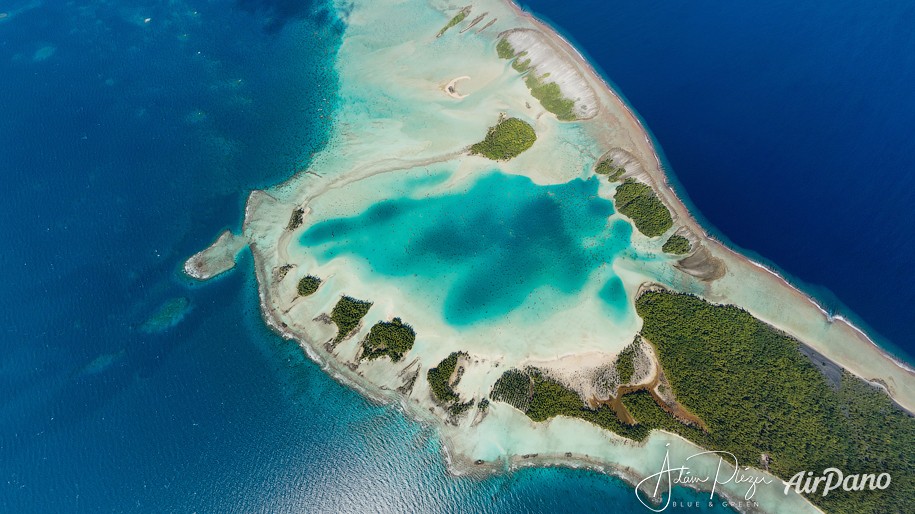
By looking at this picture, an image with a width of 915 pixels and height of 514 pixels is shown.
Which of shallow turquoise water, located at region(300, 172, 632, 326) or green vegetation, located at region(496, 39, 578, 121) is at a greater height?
green vegetation, located at region(496, 39, 578, 121)

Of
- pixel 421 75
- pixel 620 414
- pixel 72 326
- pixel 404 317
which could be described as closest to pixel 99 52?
pixel 72 326

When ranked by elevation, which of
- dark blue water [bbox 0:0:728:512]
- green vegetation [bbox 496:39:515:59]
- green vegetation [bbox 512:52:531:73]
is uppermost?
green vegetation [bbox 496:39:515:59]

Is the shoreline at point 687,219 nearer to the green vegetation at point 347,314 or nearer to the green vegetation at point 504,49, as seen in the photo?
the green vegetation at point 504,49

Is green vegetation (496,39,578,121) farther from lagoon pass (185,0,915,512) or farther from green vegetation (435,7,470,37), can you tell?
green vegetation (435,7,470,37)

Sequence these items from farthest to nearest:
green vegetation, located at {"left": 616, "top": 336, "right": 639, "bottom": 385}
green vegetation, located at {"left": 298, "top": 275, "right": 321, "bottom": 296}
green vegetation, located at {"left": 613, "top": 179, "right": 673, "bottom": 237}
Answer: green vegetation, located at {"left": 613, "top": 179, "right": 673, "bottom": 237}
green vegetation, located at {"left": 298, "top": 275, "right": 321, "bottom": 296}
green vegetation, located at {"left": 616, "top": 336, "right": 639, "bottom": 385}

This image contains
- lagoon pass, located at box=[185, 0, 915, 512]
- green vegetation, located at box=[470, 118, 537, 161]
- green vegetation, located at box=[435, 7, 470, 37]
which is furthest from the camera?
green vegetation, located at box=[435, 7, 470, 37]

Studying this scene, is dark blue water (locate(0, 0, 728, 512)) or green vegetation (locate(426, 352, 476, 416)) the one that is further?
green vegetation (locate(426, 352, 476, 416))

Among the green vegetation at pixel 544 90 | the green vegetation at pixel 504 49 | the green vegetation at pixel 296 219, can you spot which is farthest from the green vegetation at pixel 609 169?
the green vegetation at pixel 296 219

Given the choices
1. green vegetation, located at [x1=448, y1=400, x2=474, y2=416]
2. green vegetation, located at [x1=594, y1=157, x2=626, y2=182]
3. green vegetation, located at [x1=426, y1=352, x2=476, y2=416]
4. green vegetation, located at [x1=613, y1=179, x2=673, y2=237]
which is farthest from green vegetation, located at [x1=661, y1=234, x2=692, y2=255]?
green vegetation, located at [x1=448, y1=400, x2=474, y2=416]
